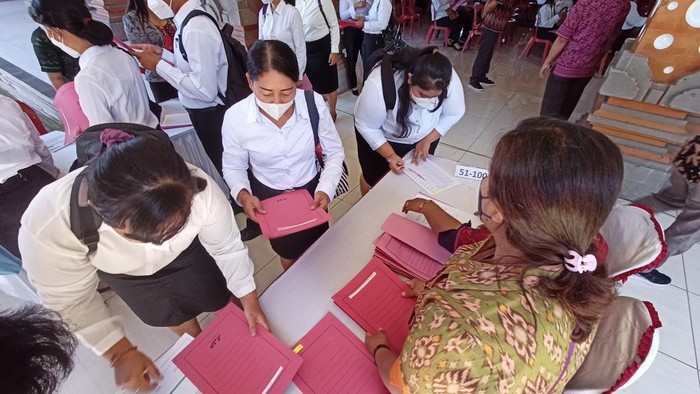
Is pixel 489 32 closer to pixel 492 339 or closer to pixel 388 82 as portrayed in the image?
pixel 388 82

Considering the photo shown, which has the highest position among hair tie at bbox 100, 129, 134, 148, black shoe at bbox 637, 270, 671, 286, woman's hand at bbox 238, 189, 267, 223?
hair tie at bbox 100, 129, 134, 148

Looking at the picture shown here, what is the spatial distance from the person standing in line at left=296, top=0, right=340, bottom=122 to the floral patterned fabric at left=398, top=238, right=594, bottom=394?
3.09 meters

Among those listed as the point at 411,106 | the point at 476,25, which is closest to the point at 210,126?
the point at 411,106

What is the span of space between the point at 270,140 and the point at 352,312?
2.57ft

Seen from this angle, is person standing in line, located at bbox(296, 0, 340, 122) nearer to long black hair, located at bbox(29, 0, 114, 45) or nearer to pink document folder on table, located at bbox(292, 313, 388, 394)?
long black hair, located at bbox(29, 0, 114, 45)

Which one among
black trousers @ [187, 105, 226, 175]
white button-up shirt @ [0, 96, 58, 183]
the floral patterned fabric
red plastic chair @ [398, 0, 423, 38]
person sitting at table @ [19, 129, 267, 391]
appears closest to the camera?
the floral patterned fabric

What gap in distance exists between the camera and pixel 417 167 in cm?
174

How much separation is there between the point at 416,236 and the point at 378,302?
0.30 m

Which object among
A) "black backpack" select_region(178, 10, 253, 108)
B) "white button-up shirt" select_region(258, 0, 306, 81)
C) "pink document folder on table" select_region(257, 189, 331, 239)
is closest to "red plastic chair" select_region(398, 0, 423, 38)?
"white button-up shirt" select_region(258, 0, 306, 81)

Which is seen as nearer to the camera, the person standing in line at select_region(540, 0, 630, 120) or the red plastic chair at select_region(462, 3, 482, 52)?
the person standing in line at select_region(540, 0, 630, 120)

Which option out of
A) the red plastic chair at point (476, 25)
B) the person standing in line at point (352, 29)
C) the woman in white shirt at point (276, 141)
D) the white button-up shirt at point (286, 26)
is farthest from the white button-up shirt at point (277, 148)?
the red plastic chair at point (476, 25)

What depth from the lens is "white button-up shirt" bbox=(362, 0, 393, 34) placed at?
3562 mm

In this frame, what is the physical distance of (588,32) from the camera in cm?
246

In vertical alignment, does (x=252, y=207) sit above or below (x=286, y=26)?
below
